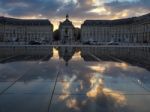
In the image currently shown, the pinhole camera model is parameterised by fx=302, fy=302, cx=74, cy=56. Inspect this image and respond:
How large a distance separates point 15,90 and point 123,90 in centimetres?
334

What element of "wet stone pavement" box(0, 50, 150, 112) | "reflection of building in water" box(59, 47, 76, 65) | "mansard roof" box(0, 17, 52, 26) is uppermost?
"mansard roof" box(0, 17, 52, 26)

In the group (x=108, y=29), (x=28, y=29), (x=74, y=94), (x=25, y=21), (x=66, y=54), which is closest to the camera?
(x=74, y=94)

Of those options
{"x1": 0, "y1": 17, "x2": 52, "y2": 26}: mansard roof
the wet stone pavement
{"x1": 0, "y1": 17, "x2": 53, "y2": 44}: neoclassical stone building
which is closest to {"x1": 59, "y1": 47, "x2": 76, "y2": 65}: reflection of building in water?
the wet stone pavement

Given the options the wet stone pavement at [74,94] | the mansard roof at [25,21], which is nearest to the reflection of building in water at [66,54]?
the wet stone pavement at [74,94]

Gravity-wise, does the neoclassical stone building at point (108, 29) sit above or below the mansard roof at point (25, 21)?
below

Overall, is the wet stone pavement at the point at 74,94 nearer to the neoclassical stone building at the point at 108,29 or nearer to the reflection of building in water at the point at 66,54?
the reflection of building in water at the point at 66,54

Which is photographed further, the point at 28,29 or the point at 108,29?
the point at 108,29

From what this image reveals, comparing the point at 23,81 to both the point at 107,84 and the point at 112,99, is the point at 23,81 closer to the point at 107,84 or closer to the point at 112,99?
the point at 107,84

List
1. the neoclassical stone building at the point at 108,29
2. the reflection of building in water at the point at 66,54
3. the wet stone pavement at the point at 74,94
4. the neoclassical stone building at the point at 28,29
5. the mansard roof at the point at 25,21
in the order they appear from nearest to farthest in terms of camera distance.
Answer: the wet stone pavement at the point at 74,94 → the reflection of building in water at the point at 66,54 → the neoclassical stone building at the point at 108,29 → the mansard roof at the point at 25,21 → the neoclassical stone building at the point at 28,29

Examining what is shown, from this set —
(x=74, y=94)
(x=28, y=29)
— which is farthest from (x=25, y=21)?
(x=74, y=94)

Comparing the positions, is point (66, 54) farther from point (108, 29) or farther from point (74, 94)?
point (108, 29)

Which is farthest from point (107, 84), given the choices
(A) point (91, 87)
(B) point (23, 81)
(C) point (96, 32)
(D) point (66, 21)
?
(C) point (96, 32)

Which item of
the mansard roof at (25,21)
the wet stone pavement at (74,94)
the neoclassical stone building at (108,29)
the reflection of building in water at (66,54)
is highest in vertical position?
the mansard roof at (25,21)

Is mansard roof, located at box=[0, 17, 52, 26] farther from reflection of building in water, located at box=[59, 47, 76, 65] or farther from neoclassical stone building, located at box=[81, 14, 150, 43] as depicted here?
reflection of building in water, located at box=[59, 47, 76, 65]
